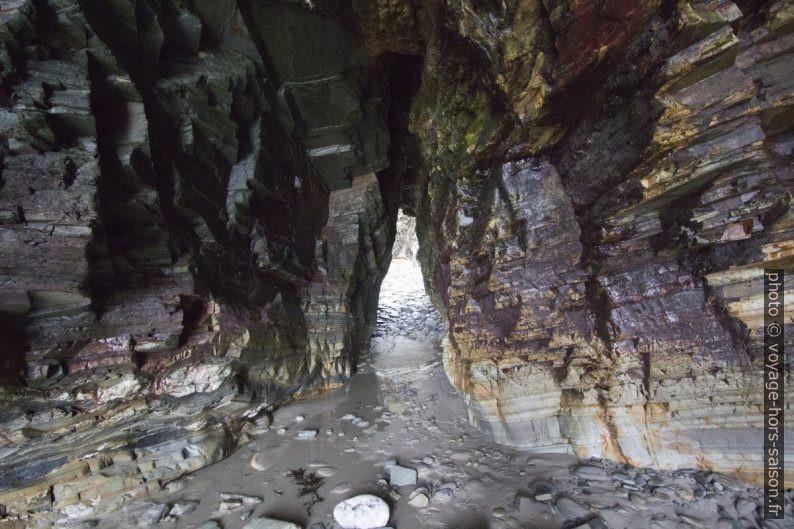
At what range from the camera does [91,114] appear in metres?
3.89

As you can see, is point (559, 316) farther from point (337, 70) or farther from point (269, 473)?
point (337, 70)

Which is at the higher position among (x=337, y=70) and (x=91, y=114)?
(x=337, y=70)

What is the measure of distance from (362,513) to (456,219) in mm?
4526

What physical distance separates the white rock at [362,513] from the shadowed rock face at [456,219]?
2256 millimetres

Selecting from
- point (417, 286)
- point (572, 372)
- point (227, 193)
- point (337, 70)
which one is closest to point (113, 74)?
point (227, 193)

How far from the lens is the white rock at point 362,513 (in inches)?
136

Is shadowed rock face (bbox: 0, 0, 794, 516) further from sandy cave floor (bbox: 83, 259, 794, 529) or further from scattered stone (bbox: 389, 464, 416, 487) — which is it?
scattered stone (bbox: 389, 464, 416, 487)

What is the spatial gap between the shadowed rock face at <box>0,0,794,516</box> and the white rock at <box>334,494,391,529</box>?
7.40ft

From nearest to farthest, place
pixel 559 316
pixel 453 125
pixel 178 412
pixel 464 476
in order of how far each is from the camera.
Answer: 1. pixel 464 476
2. pixel 559 316
3. pixel 178 412
4. pixel 453 125

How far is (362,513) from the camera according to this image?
3.54 m

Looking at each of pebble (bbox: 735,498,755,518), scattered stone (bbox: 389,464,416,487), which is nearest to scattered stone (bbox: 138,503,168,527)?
scattered stone (bbox: 389,464,416,487)

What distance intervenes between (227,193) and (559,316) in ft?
20.2

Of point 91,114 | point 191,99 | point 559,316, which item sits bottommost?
point 559,316

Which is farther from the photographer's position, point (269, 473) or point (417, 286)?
point (417, 286)
